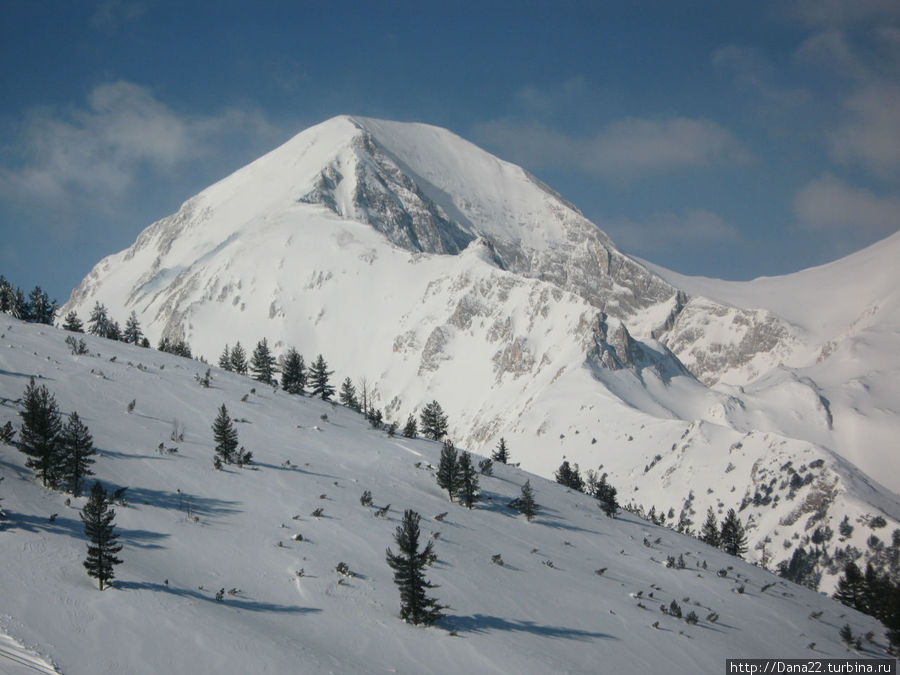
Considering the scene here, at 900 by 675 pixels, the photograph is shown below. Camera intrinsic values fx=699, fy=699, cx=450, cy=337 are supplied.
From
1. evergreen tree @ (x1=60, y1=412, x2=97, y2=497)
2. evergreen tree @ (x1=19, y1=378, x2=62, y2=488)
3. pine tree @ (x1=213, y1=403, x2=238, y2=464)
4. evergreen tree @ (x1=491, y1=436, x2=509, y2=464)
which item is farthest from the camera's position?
evergreen tree @ (x1=491, y1=436, x2=509, y2=464)

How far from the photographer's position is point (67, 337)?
129 ft

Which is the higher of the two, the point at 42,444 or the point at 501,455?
the point at 42,444

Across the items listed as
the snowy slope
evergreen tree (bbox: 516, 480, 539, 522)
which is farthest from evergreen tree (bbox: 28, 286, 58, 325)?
evergreen tree (bbox: 516, 480, 539, 522)

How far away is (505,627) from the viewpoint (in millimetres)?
19047

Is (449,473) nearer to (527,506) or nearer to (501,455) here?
(527,506)

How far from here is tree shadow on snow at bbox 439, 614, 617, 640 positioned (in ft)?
60.1

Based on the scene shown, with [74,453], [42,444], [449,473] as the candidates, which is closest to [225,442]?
[74,453]

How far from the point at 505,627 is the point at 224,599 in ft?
24.7

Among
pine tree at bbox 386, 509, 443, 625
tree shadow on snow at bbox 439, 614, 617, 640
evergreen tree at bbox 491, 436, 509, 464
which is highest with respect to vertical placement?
evergreen tree at bbox 491, 436, 509, 464

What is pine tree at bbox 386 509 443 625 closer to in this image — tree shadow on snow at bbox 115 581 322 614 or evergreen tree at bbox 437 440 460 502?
tree shadow on snow at bbox 115 581 322 614

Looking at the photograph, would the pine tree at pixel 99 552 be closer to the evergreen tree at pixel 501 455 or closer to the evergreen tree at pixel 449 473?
the evergreen tree at pixel 449 473

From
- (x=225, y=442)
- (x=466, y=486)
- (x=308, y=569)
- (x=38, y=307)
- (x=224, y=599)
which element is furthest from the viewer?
(x=38, y=307)

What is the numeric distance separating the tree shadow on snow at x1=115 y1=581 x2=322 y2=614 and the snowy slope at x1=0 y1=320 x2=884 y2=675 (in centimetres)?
6

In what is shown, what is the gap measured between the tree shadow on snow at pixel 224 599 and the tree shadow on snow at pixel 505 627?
3778 millimetres
